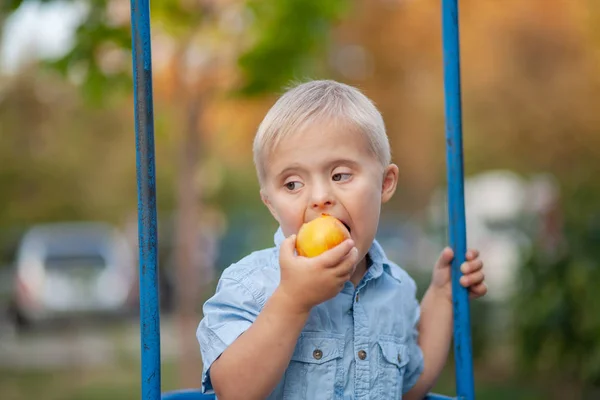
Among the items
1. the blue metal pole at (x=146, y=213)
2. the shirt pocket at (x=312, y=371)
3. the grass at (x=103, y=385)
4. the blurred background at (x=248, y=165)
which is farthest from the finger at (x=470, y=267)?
the grass at (x=103, y=385)

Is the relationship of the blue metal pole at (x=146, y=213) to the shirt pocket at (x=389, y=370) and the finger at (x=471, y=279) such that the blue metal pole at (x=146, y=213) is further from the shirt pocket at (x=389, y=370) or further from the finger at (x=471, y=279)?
the finger at (x=471, y=279)

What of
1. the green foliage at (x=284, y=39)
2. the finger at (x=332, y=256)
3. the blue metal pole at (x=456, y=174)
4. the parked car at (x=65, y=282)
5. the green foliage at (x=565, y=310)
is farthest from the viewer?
the parked car at (x=65, y=282)

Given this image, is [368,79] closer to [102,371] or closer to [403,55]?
[403,55]

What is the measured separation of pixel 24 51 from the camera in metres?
16.2

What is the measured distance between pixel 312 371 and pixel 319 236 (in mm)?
327

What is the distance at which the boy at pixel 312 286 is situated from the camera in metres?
1.59

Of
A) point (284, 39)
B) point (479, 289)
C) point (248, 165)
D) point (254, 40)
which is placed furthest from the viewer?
point (248, 165)

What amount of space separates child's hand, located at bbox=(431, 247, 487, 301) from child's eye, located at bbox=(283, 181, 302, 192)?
49 centimetres

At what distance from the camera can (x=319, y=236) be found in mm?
1571

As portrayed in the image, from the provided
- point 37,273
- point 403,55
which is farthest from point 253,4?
point 403,55

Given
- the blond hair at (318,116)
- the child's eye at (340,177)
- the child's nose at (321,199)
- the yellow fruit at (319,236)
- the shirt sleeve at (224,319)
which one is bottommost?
the shirt sleeve at (224,319)

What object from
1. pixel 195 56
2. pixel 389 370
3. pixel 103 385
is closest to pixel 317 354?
pixel 389 370

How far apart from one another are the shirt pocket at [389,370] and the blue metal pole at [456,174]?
0.16 m

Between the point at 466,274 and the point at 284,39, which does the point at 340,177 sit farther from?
the point at 284,39
